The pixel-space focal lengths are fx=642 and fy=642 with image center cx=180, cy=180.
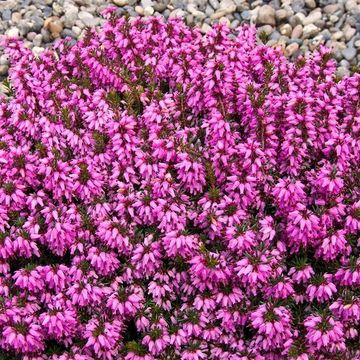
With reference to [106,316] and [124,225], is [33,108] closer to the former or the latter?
[124,225]

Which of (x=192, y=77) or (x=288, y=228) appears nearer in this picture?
(x=288, y=228)

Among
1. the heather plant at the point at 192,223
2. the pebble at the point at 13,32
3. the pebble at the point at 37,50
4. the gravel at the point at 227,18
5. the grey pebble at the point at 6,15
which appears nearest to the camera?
the heather plant at the point at 192,223

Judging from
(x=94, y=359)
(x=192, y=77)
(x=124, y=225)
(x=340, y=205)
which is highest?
(x=192, y=77)

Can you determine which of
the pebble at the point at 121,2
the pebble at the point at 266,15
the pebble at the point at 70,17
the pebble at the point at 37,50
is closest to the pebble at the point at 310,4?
the pebble at the point at 266,15

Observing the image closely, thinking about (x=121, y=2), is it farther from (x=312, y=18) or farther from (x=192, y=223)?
(x=192, y=223)

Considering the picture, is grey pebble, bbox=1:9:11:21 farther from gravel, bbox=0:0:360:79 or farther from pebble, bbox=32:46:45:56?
pebble, bbox=32:46:45:56

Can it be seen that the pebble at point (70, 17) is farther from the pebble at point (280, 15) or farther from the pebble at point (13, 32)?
the pebble at point (280, 15)

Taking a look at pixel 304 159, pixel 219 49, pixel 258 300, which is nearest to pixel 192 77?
pixel 219 49
